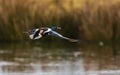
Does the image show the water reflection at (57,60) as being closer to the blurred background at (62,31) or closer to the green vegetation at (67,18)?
the blurred background at (62,31)

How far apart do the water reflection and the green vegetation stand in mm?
528

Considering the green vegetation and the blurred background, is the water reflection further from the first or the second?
the green vegetation

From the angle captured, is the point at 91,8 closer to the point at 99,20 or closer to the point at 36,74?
the point at 99,20

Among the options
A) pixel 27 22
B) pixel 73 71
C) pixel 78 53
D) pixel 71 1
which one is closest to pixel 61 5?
pixel 71 1

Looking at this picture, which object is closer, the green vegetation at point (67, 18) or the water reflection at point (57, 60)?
the water reflection at point (57, 60)

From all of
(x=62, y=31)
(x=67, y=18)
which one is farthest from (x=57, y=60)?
(x=67, y=18)

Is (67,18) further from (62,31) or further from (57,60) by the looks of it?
(57,60)

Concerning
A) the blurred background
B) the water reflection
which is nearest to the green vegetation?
the blurred background

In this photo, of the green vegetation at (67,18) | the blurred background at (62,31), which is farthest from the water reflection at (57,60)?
the green vegetation at (67,18)

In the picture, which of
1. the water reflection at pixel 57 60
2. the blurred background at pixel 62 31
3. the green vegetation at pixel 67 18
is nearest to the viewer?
the water reflection at pixel 57 60

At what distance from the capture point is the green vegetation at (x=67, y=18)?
21078 millimetres

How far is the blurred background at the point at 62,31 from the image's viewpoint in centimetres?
1864

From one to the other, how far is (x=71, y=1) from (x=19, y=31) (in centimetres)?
279

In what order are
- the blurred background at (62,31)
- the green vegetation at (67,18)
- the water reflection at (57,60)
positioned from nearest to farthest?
the water reflection at (57,60) → the blurred background at (62,31) → the green vegetation at (67,18)
